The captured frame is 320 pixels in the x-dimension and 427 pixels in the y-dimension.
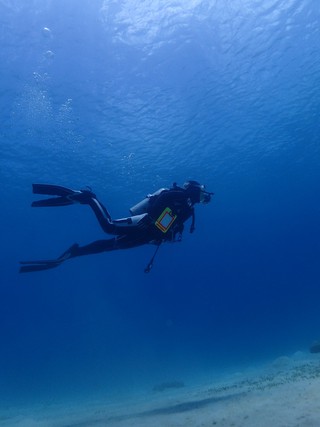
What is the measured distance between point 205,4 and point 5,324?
94.9m

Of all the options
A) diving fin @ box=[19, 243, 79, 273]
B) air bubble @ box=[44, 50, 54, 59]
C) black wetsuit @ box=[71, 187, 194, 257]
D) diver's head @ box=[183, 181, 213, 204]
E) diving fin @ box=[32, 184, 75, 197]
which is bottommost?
diving fin @ box=[19, 243, 79, 273]

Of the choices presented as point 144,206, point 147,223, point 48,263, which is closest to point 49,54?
point 144,206

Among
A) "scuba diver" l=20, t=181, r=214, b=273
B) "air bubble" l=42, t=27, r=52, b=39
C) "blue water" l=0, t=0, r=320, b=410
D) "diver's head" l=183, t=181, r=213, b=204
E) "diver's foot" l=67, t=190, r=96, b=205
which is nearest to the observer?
"scuba diver" l=20, t=181, r=214, b=273

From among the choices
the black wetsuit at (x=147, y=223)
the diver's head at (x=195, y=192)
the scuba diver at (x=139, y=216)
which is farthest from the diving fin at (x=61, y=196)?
the diver's head at (x=195, y=192)

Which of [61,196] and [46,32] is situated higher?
[46,32]

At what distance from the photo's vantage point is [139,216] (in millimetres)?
8062

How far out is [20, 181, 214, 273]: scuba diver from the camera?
7.95m

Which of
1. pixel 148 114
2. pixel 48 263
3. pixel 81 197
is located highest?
pixel 148 114

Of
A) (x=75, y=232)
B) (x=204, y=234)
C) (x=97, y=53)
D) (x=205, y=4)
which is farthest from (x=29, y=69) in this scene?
(x=204, y=234)

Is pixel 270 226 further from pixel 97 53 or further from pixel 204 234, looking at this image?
pixel 97 53

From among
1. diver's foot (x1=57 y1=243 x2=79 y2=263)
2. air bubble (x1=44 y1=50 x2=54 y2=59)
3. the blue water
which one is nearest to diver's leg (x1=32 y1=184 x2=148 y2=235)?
diver's foot (x1=57 y1=243 x2=79 y2=263)

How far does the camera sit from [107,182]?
30578 mm

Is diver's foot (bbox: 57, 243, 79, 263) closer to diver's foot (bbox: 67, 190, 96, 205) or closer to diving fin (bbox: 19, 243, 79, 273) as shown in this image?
diving fin (bbox: 19, 243, 79, 273)

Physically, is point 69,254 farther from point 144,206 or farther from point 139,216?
point 144,206
